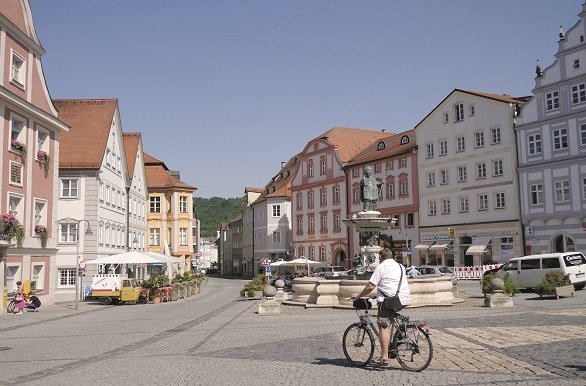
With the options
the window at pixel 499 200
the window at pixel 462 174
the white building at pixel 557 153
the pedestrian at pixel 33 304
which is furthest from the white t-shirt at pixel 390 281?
the window at pixel 462 174

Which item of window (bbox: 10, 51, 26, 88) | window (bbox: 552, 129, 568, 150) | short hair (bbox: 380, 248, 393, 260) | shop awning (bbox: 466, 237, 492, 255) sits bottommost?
short hair (bbox: 380, 248, 393, 260)

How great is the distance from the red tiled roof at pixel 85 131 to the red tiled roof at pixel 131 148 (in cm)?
890

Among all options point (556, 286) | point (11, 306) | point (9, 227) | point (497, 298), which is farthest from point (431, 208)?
point (11, 306)

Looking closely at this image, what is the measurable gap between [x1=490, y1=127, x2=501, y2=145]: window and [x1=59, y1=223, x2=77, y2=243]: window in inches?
1231

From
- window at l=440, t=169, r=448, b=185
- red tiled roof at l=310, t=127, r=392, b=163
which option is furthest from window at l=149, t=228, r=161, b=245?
window at l=440, t=169, r=448, b=185

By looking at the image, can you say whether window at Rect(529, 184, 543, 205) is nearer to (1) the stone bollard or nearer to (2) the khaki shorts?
(1) the stone bollard

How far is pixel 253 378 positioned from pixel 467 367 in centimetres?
331

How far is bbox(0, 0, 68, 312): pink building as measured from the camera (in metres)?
27.5

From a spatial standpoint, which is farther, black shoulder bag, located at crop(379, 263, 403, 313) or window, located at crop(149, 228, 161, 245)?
window, located at crop(149, 228, 161, 245)

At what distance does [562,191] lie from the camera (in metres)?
43.4

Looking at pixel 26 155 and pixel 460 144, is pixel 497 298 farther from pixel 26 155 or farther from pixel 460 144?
pixel 460 144

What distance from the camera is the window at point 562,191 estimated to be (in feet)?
141

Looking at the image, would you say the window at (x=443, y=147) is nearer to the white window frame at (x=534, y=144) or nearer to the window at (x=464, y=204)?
the window at (x=464, y=204)

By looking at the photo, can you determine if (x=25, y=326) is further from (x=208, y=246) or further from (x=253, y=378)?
(x=208, y=246)
